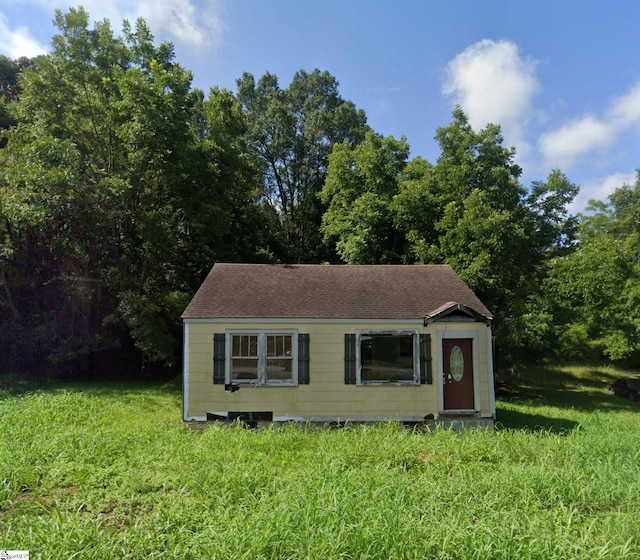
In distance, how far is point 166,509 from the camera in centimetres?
459

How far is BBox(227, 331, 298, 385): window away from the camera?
9.52 meters

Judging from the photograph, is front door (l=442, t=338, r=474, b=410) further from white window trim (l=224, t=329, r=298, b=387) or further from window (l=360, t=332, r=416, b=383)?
white window trim (l=224, t=329, r=298, b=387)

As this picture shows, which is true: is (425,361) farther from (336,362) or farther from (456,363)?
(336,362)

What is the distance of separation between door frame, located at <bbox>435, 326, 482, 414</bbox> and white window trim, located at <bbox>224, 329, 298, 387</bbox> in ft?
11.0

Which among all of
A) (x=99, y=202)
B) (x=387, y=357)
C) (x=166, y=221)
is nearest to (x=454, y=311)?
(x=387, y=357)

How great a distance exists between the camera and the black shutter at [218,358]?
940 centimetres

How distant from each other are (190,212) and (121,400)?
8.46m

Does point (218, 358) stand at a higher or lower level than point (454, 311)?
lower

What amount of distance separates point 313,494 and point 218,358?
17.1 ft

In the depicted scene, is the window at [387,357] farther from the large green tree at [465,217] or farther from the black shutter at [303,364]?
the large green tree at [465,217]

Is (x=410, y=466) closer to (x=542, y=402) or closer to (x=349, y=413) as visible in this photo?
(x=349, y=413)

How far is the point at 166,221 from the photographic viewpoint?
16750mm

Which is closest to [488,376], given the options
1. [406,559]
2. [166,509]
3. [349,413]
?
[349,413]

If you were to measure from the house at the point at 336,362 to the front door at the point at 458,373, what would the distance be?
0.08 feet
